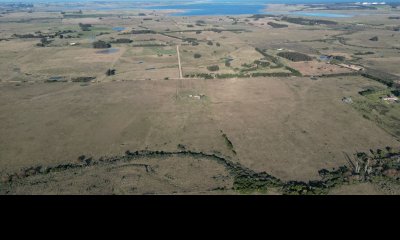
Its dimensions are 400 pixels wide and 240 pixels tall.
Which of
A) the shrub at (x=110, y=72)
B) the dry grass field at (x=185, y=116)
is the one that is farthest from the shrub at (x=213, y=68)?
the shrub at (x=110, y=72)

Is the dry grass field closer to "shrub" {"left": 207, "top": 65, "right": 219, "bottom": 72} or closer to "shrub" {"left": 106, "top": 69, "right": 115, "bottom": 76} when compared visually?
"shrub" {"left": 207, "top": 65, "right": 219, "bottom": 72}

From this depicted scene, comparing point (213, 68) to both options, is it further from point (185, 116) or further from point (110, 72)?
point (185, 116)

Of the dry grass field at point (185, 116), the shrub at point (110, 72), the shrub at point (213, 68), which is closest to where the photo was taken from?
the dry grass field at point (185, 116)

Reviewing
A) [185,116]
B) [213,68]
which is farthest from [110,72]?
[185,116]

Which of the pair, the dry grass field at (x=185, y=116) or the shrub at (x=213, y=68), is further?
the shrub at (x=213, y=68)

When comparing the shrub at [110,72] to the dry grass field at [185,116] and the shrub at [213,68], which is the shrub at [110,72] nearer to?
the dry grass field at [185,116]

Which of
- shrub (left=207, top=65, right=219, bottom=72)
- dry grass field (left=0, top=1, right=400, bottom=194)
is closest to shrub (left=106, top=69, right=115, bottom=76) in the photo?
dry grass field (left=0, top=1, right=400, bottom=194)

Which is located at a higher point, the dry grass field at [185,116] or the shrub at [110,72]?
the shrub at [110,72]

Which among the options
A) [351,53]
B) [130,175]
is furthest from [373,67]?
[130,175]

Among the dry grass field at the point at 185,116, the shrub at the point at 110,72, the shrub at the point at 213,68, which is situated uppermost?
the shrub at the point at 213,68

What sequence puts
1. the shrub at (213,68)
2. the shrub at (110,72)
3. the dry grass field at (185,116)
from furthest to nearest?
the shrub at (213,68)
the shrub at (110,72)
the dry grass field at (185,116)

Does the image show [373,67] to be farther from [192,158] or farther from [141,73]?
[192,158]
